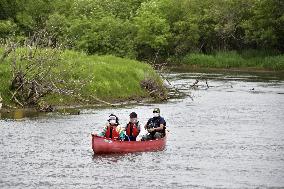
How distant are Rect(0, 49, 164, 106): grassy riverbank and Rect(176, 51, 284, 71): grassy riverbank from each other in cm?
3256

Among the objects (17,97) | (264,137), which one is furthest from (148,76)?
(264,137)

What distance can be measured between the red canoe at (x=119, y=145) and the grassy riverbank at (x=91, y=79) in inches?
485

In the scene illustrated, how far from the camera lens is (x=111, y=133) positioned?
2967cm

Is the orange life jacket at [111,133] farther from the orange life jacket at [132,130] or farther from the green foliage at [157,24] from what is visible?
the green foliage at [157,24]

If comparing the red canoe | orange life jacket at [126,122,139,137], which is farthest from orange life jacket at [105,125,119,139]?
orange life jacket at [126,122,139,137]

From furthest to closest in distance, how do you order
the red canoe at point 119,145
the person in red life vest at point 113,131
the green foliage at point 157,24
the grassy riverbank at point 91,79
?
1. the green foliage at point 157,24
2. the grassy riverbank at point 91,79
3. the person in red life vest at point 113,131
4. the red canoe at point 119,145

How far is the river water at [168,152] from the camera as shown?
82.7ft

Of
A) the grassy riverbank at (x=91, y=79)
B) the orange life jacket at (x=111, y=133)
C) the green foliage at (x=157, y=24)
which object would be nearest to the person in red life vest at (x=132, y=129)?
the orange life jacket at (x=111, y=133)

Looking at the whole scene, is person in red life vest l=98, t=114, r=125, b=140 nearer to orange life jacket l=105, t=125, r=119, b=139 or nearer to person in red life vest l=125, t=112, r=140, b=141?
orange life jacket l=105, t=125, r=119, b=139

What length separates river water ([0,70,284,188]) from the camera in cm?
2522

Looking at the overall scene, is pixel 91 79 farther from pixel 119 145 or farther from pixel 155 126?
pixel 119 145

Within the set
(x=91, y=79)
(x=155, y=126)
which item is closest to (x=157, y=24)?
(x=91, y=79)

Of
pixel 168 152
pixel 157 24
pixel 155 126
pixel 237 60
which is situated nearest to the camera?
pixel 168 152

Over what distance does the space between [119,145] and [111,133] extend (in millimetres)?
668
